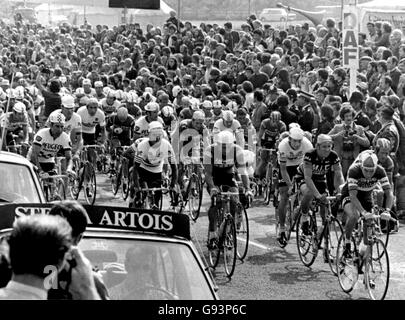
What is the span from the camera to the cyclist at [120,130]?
723 inches

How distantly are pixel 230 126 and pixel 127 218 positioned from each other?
10.4 meters

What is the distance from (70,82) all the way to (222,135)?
58.6 ft

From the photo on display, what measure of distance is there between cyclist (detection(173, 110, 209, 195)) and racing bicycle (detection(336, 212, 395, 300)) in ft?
18.5

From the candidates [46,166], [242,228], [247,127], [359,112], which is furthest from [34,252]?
[247,127]

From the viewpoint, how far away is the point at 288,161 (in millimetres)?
14148

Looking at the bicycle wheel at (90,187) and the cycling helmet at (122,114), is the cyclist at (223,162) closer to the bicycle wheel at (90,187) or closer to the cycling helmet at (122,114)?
the bicycle wheel at (90,187)

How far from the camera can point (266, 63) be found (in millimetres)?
22875

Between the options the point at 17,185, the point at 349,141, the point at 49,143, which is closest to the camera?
the point at 17,185

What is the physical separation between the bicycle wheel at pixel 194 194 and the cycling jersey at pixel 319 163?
368cm

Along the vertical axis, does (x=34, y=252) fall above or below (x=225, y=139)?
above

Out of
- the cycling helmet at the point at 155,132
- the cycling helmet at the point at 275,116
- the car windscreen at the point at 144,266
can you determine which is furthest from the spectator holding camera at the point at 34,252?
the cycling helmet at the point at 275,116

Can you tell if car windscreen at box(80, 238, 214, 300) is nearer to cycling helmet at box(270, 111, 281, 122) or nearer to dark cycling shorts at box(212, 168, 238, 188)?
dark cycling shorts at box(212, 168, 238, 188)

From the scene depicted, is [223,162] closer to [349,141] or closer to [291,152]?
[291,152]
